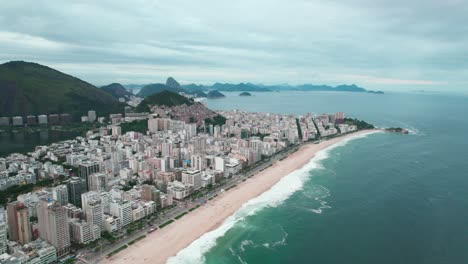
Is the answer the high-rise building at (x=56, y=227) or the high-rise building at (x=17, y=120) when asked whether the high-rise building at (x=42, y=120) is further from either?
the high-rise building at (x=56, y=227)

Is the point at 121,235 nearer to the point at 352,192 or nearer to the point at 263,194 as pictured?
the point at 263,194

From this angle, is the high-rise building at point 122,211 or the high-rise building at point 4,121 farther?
the high-rise building at point 4,121

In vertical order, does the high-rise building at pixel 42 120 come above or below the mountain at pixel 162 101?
below

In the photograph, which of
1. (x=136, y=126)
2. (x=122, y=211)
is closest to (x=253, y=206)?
(x=122, y=211)

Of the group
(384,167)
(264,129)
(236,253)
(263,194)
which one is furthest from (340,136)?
(236,253)

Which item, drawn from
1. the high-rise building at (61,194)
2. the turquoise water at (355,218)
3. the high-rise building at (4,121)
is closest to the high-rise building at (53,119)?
the high-rise building at (4,121)

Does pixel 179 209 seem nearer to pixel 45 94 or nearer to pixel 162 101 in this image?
pixel 162 101
